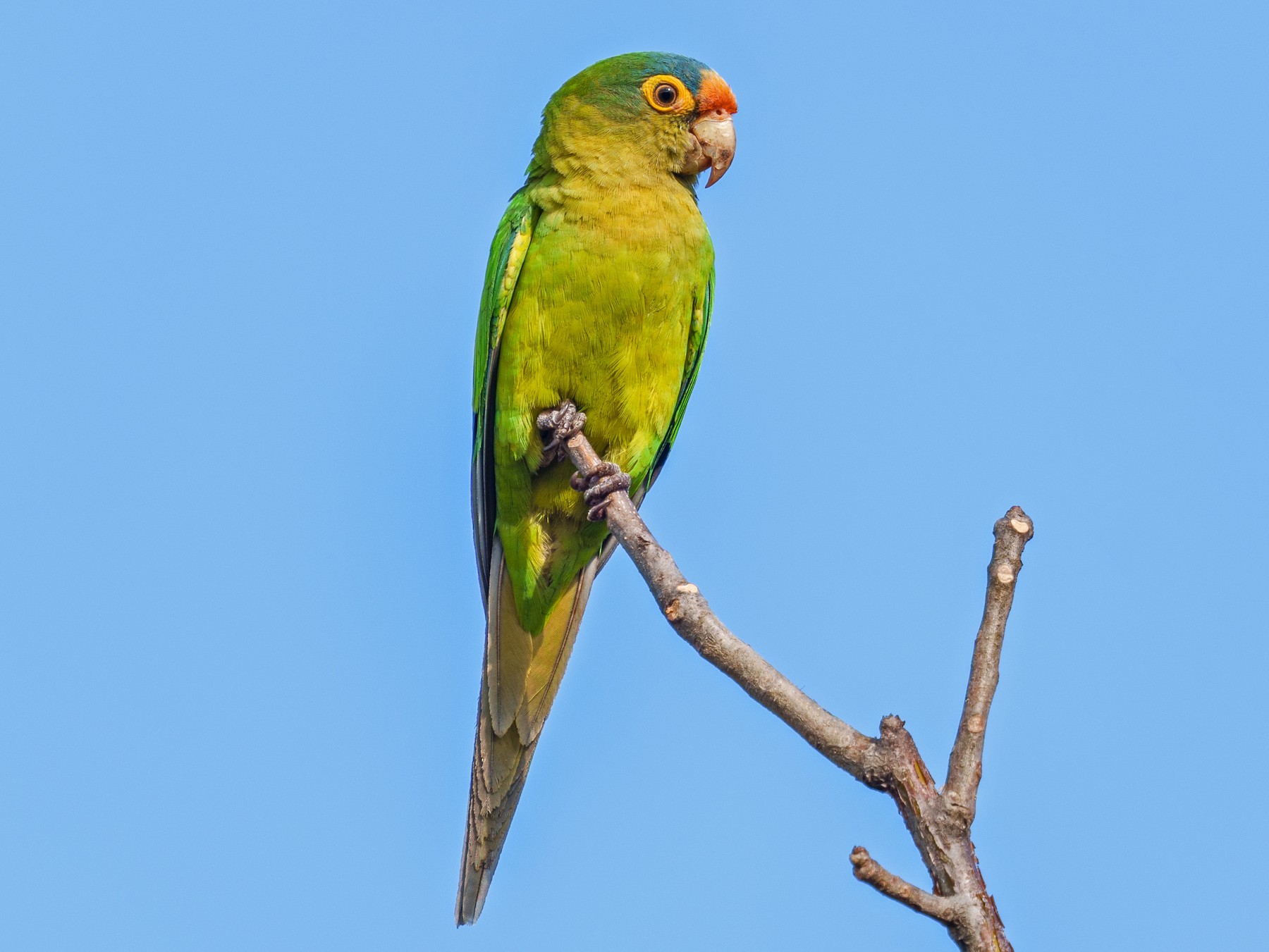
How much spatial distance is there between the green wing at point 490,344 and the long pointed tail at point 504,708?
0.18 meters

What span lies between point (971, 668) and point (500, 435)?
11.4ft

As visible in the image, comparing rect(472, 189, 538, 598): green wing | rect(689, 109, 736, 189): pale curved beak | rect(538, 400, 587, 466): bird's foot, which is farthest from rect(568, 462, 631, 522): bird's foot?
rect(689, 109, 736, 189): pale curved beak

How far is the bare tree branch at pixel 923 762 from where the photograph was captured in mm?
3066

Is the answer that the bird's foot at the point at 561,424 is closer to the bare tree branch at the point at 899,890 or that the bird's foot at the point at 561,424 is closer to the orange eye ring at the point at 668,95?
the orange eye ring at the point at 668,95

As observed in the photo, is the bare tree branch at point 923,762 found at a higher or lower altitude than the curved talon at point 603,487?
lower

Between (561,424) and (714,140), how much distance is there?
184 cm

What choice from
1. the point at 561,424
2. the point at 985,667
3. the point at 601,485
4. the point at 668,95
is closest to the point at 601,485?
the point at 601,485

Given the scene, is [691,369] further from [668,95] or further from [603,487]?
[668,95]

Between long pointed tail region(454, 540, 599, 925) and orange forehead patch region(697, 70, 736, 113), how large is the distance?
2589mm

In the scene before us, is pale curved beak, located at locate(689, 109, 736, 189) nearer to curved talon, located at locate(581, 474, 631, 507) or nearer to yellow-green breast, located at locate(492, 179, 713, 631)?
yellow-green breast, located at locate(492, 179, 713, 631)

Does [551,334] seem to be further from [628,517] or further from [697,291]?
[628,517]

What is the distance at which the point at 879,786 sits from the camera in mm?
3377

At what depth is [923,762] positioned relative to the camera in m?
3.37

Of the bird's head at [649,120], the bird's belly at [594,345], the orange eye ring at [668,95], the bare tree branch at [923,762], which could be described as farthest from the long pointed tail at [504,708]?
the orange eye ring at [668,95]
